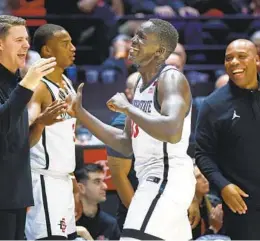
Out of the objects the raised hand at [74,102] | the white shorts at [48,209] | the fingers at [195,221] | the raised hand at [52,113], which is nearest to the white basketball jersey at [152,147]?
the raised hand at [74,102]

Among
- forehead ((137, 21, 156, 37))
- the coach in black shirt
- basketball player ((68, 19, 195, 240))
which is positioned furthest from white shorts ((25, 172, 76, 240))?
forehead ((137, 21, 156, 37))

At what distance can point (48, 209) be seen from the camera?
5.72 meters

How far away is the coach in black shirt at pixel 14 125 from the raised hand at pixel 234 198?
4.43ft

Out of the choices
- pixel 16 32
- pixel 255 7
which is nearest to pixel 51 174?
pixel 16 32

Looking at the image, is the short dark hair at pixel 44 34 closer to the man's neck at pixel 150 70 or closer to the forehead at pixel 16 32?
the forehead at pixel 16 32

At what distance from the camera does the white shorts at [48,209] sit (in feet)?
18.7

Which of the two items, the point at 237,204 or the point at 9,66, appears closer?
the point at 9,66

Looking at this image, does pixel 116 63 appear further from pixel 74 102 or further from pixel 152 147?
pixel 152 147

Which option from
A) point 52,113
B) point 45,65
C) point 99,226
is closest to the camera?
point 45,65

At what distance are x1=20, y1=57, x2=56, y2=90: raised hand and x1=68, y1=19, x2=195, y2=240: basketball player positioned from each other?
33 centimetres

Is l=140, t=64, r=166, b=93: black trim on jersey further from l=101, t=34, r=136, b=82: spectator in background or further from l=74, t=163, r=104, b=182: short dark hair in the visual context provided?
l=101, t=34, r=136, b=82: spectator in background

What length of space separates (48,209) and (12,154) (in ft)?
2.86

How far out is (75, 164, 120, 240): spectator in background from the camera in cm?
719

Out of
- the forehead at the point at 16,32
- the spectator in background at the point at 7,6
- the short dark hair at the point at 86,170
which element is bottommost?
the short dark hair at the point at 86,170
